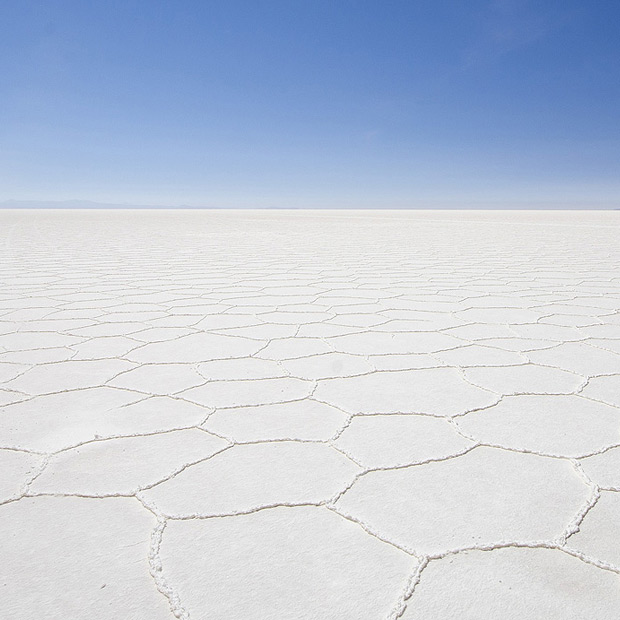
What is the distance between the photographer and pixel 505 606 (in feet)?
2.26

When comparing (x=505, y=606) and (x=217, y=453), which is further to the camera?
(x=217, y=453)

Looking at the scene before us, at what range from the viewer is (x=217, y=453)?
1100mm

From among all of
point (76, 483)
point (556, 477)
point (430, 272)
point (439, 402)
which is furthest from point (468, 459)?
point (430, 272)

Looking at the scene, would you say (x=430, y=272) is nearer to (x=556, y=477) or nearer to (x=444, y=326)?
(x=444, y=326)

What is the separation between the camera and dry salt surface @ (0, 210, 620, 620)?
0.72 metres

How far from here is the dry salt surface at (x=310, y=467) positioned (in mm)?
720

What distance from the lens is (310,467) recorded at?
104 cm

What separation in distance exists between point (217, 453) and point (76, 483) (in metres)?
0.28

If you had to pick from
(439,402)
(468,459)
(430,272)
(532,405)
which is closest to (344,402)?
(439,402)

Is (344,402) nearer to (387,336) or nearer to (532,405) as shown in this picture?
(532,405)

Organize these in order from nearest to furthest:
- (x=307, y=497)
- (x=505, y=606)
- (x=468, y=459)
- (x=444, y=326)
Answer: (x=505, y=606) → (x=307, y=497) → (x=468, y=459) → (x=444, y=326)

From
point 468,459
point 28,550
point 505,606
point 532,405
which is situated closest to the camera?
point 505,606

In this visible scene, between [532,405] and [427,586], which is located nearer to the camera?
[427,586]

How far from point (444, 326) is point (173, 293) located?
5.63 feet
